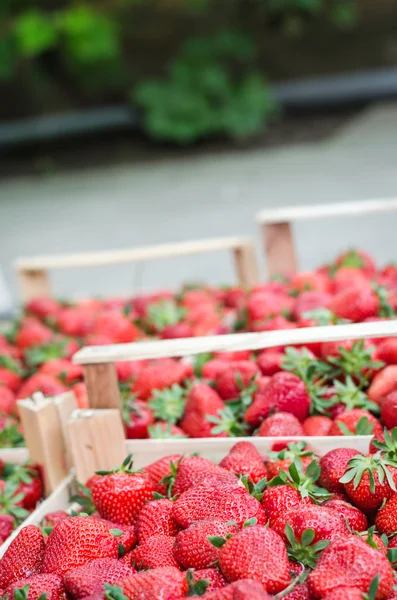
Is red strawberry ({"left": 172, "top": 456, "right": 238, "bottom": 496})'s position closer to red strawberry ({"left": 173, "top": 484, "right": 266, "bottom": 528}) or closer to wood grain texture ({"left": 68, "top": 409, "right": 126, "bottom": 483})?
red strawberry ({"left": 173, "top": 484, "right": 266, "bottom": 528})

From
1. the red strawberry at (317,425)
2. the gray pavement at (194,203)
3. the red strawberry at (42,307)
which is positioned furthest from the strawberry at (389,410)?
the gray pavement at (194,203)

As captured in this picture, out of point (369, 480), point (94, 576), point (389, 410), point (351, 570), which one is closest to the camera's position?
point (351, 570)

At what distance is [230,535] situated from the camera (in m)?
1.09

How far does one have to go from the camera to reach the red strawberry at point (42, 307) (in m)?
2.65

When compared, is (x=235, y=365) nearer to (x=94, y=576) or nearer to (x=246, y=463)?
(x=246, y=463)

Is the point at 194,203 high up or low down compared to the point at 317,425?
up

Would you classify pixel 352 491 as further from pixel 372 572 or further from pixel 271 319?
pixel 271 319

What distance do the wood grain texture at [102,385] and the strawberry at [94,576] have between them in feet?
1.40

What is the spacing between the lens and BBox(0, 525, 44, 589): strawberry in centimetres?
122

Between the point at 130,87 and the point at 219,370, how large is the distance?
7707 mm

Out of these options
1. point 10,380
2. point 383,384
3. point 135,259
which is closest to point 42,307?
point 135,259

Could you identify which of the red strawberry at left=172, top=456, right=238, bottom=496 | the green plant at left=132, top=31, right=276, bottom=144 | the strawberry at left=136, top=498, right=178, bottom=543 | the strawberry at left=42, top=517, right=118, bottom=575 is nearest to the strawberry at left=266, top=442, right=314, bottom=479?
the red strawberry at left=172, top=456, right=238, bottom=496

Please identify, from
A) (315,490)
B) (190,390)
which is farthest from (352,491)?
(190,390)

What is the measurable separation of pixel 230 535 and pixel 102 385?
529 mm
